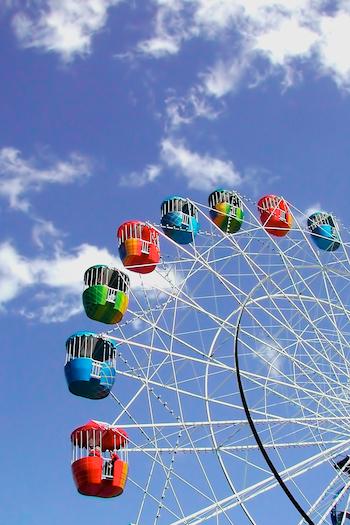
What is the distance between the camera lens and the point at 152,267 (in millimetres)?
23688

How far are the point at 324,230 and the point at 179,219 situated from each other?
597 centimetres

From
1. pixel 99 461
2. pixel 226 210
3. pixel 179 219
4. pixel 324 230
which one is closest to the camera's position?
pixel 99 461

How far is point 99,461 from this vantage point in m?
20.0

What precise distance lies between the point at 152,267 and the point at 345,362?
22.9 feet

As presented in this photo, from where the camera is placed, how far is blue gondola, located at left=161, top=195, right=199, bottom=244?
24.9 metres

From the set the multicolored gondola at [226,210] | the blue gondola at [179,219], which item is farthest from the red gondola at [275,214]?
the blue gondola at [179,219]

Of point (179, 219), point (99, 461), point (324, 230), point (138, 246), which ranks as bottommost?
point (99, 461)

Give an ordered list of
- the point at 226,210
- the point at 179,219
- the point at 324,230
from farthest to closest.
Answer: the point at 324,230, the point at 226,210, the point at 179,219

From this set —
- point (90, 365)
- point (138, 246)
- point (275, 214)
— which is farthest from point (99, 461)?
point (275, 214)

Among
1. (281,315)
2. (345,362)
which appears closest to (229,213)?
(281,315)

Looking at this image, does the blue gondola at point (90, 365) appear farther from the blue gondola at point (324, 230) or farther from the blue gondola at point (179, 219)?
the blue gondola at point (324, 230)

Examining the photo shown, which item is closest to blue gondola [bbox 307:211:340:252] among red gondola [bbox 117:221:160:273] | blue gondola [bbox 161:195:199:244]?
blue gondola [bbox 161:195:199:244]

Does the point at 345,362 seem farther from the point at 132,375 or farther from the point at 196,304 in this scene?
the point at 132,375

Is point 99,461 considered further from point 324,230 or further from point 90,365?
point 324,230
